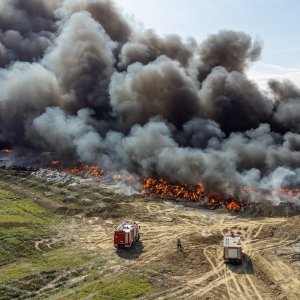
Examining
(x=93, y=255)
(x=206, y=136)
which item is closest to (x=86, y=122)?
A: (x=206, y=136)

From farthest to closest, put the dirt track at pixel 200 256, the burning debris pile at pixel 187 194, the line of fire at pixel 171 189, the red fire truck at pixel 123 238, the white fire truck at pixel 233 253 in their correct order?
the burning debris pile at pixel 187 194 < the line of fire at pixel 171 189 < the red fire truck at pixel 123 238 < the white fire truck at pixel 233 253 < the dirt track at pixel 200 256

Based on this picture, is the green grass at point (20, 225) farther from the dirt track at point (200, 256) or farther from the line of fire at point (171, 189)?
the line of fire at point (171, 189)

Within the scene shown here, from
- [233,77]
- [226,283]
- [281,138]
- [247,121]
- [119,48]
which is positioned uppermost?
[119,48]

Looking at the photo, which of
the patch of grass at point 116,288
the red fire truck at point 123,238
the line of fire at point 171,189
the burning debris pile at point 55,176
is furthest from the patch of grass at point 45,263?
the burning debris pile at point 55,176

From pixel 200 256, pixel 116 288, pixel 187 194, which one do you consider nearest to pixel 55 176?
pixel 187 194

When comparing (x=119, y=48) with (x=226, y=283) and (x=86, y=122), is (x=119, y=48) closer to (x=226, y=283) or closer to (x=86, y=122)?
(x=86, y=122)
